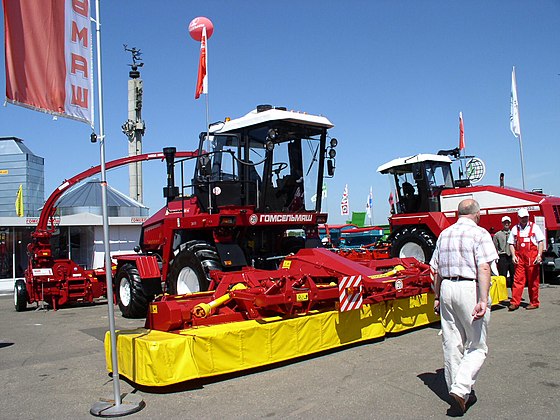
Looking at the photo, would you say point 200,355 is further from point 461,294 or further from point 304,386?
point 461,294

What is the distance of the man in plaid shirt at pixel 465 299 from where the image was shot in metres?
4.24

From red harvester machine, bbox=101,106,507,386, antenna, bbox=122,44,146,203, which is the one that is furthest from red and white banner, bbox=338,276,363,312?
antenna, bbox=122,44,146,203

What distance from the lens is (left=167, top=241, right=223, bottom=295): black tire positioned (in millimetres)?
8266

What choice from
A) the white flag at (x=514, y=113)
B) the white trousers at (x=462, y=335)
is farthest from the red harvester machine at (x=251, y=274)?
the white flag at (x=514, y=113)

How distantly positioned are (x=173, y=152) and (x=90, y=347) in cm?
379

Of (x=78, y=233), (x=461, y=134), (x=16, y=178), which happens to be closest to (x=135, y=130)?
(x=16, y=178)

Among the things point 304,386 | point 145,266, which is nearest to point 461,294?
point 304,386

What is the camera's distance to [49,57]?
4.79m

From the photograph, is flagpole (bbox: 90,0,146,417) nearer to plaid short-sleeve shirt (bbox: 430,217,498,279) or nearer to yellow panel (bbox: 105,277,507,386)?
yellow panel (bbox: 105,277,507,386)

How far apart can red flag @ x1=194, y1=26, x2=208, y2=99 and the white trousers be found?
684cm

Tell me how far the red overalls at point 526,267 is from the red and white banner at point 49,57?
716 cm

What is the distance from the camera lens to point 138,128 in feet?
121

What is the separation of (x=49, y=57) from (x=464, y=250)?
13.0 ft

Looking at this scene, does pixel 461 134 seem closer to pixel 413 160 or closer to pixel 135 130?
pixel 413 160
